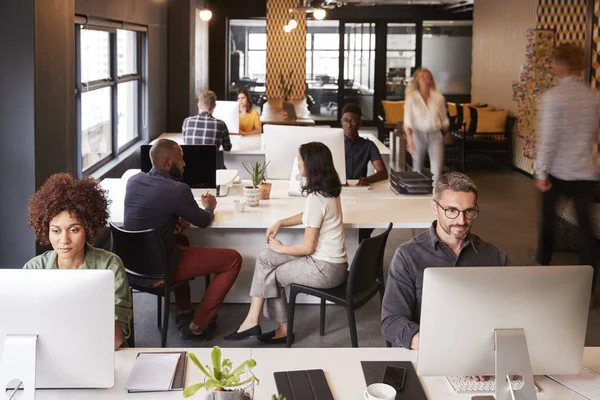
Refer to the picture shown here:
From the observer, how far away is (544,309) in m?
2.38

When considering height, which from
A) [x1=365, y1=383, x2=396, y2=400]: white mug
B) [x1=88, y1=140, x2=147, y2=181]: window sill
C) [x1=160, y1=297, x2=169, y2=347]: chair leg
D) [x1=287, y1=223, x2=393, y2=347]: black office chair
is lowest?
[x1=160, y1=297, x2=169, y2=347]: chair leg

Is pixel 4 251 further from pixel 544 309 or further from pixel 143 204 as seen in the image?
pixel 544 309

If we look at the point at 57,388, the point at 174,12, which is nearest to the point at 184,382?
the point at 57,388

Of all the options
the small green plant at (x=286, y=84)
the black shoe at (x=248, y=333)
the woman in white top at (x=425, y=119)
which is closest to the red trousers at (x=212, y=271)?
the black shoe at (x=248, y=333)

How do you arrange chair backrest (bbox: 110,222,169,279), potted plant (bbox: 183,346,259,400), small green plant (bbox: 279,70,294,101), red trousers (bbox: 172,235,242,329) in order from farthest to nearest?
small green plant (bbox: 279,70,294,101)
red trousers (bbox: 172,235,242,329)
chair backrest (bbox: 110,222,169,279)
potted plant (bbox: 183,346,259,400)

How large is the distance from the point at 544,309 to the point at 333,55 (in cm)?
1613

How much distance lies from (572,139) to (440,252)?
9.34 ft

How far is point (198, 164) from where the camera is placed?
544 cm

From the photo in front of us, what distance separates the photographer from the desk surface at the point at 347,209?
493 cm

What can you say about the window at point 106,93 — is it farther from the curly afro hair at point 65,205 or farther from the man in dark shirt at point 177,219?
the curly afro hair at point 65,205

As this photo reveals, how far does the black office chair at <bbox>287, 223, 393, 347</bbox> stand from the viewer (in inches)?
169

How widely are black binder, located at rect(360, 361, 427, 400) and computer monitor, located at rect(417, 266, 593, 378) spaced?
8.2 inches

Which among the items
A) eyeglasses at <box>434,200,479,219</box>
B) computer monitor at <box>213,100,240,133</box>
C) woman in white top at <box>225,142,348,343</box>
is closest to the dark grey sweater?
eyeglasses at <box>434,200,479,219</box>

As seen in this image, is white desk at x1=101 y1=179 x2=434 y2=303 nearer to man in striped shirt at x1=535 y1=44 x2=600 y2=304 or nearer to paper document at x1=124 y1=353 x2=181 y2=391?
man in striped shirt at x1=535 y1=44 x2=600 y2=304
